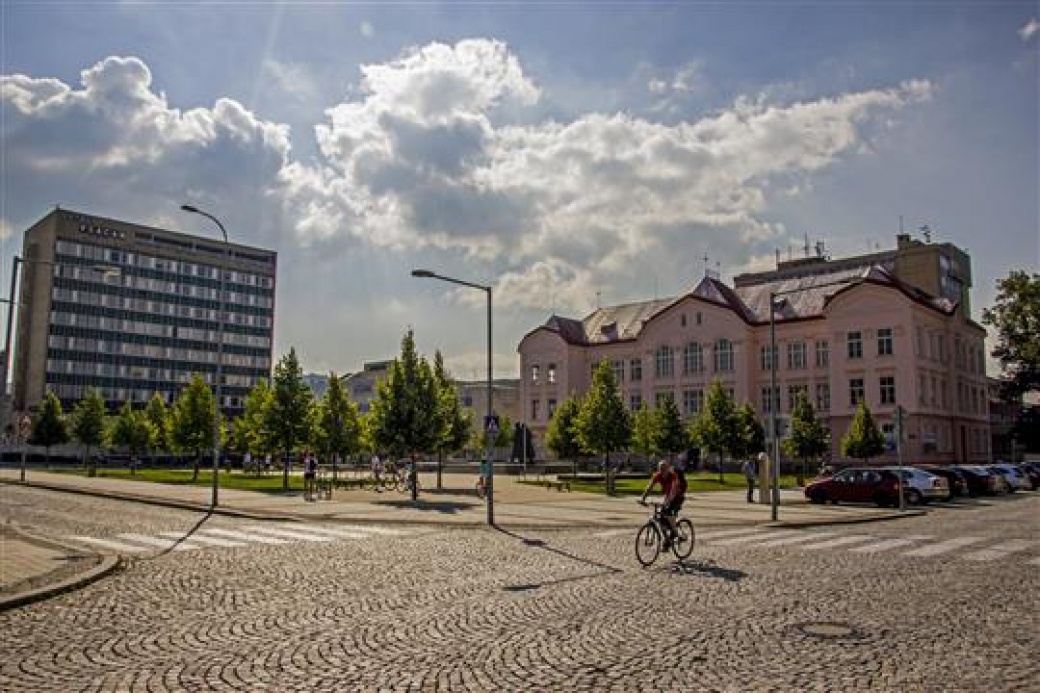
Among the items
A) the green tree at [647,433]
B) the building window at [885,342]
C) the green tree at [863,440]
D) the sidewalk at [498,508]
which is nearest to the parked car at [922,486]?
the sidewalk at [498,508]

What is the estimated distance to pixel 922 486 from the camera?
31.9m

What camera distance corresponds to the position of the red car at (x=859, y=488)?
30.2 m

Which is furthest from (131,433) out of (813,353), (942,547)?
(942,547)

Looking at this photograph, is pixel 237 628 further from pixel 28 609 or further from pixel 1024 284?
pixel 1024 284

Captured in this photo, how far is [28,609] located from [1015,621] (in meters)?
11.9

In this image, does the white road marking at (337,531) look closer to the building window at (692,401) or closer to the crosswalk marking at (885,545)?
the crosswalk marking at (885,545)

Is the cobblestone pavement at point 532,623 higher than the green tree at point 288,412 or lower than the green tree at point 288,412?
lower

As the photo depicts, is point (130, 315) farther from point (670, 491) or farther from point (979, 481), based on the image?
point (670, 491)

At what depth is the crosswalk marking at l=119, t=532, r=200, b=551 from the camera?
16.5 metres

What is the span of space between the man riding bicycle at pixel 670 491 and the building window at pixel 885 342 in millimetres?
53723

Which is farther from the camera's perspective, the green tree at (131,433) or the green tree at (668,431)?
the green tree at (131,433)

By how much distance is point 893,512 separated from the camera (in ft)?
88.4

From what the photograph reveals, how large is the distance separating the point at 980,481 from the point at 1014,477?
7.39 meters

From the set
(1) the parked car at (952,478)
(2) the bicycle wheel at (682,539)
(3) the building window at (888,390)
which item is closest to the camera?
(2) the bicycle wheel at (682,539)
